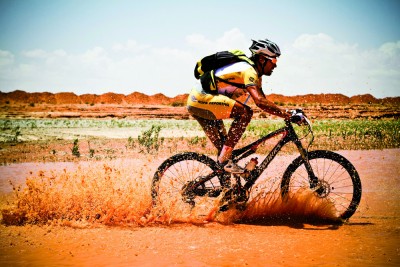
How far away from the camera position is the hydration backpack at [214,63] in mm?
5367

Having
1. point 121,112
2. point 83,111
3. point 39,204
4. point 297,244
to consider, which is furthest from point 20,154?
point 83,111

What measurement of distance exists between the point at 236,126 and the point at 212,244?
1.49 m

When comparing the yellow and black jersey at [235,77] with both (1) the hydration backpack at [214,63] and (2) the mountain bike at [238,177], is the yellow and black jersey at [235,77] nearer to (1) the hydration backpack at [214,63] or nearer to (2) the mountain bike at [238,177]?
(1) the hydration backpack at [214,63]

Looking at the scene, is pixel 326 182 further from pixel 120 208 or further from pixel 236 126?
pixel 120 208

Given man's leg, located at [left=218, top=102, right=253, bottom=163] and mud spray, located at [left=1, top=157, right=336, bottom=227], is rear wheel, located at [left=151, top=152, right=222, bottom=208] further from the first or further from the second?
man's leg, located at [left=218, top=102, right=253, bottom=163]

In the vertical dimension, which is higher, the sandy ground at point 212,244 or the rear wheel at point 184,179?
the rear wheel at point 184,179

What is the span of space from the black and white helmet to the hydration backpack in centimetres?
19

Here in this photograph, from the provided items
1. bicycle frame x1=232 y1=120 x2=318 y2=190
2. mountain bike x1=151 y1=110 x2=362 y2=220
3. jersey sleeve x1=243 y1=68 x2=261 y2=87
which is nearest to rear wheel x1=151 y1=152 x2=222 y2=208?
mountain bike x1=151 y1=110 x2=362 y2=220

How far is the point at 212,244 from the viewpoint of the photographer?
4855mm

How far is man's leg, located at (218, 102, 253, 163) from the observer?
534 centimetres

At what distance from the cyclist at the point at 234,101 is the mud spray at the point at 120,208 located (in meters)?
0.78

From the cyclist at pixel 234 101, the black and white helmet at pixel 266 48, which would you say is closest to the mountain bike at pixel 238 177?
the cyclist at pixel 234 101

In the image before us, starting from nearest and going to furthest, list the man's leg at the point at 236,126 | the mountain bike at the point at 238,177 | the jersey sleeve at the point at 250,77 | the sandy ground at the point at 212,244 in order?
the sandy ground at the point at 212,244 → the jersey sleeve at the point at 250,77 → the man's leg at the point at 236,126 → the mountain bike at the point at 238,177

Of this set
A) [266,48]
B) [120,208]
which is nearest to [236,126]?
[266,48]
